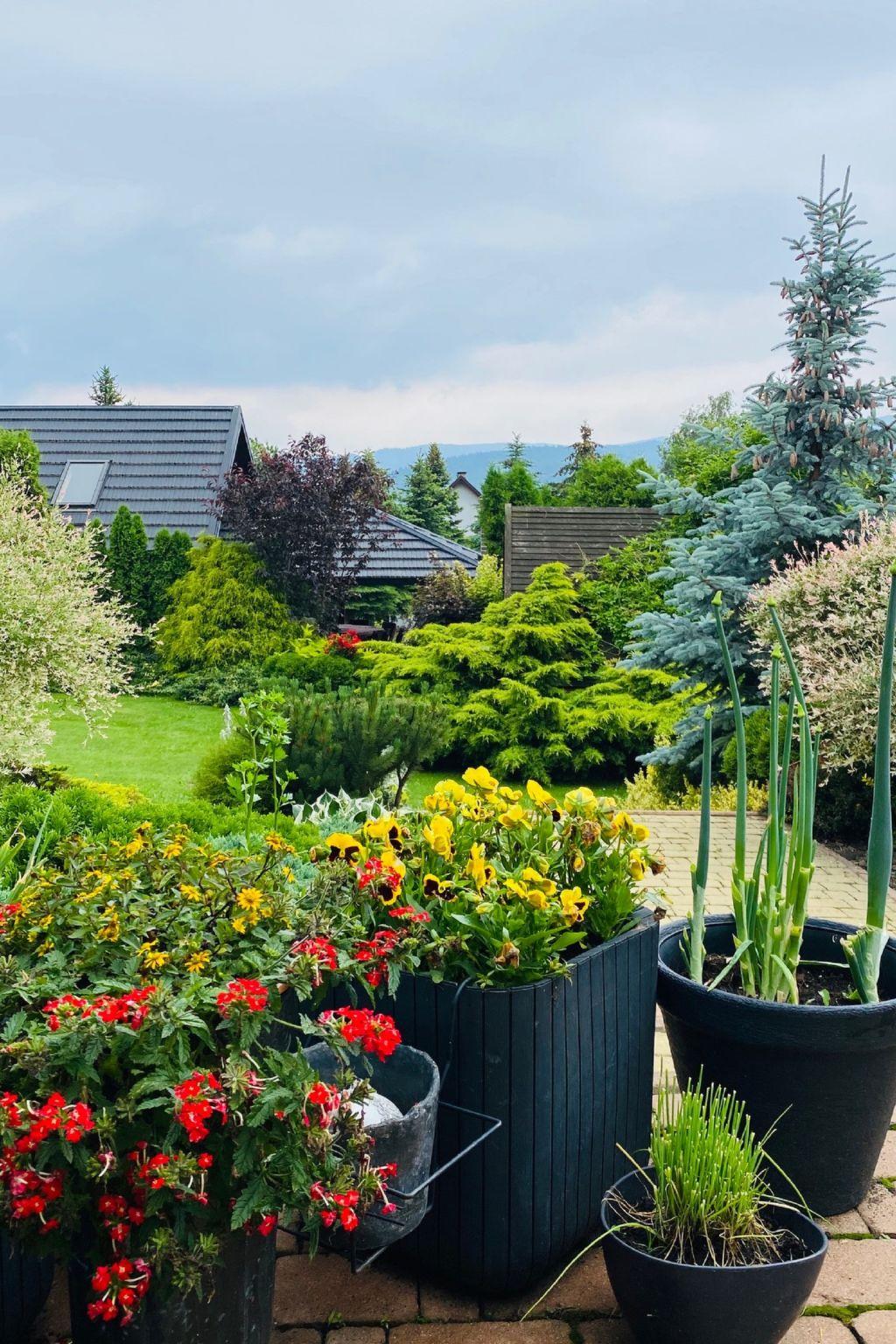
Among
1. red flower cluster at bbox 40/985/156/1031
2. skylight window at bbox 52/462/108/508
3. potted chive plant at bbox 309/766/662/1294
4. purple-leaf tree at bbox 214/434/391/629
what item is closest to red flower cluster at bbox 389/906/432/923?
potted chive plant at bbox 309/766/662/1294

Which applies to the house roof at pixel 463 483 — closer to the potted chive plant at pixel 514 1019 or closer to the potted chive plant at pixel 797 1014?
the potted chive plant at pixel 797 1014

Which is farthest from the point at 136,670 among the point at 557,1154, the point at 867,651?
the point at 557,1154

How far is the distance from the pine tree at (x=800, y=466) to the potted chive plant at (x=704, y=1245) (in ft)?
19.1

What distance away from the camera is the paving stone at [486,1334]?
77.8 inches

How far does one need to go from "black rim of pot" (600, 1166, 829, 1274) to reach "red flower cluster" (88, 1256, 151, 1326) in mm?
886

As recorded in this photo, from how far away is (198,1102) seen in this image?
1.41 metres

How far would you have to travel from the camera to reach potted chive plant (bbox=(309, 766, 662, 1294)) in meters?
2.02

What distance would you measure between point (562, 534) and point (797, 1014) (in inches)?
516

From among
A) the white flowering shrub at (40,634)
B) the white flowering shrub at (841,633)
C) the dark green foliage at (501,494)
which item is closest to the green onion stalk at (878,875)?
the white flowering shrub at (841,633)

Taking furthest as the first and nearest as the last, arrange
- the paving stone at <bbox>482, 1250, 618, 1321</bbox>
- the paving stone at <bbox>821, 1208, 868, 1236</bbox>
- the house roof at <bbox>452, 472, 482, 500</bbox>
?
the house roof at <bbox>452, 472, 482, 500</bbox> < the paving stone at <bbox>821, 1208, 868, 1236</bbox> < the paving stone at <bbox>482, 1250, 618, 1321</bbox>

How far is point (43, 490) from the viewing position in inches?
515

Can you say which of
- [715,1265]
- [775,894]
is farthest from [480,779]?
[715,1265]

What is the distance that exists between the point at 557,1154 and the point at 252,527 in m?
13.2

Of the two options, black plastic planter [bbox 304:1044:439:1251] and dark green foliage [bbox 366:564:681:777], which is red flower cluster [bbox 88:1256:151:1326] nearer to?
black plastic planter [bbox 304:1044:439:1251]
